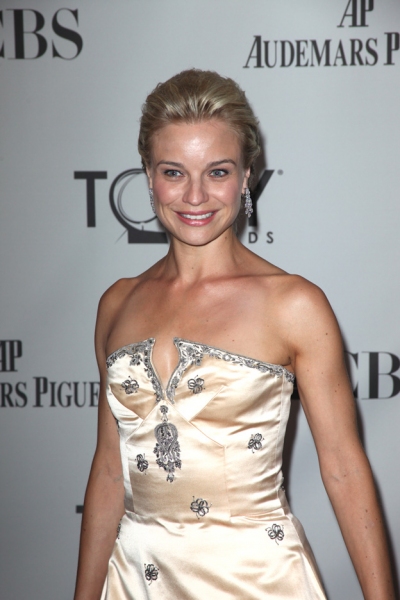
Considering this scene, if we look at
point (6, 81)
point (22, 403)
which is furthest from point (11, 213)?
point (22, 403)

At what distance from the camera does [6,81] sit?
2.13m

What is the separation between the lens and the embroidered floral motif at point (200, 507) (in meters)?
1.20

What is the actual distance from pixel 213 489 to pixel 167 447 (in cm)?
11

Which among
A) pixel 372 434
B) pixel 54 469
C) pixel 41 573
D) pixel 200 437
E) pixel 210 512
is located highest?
pixel 200 437

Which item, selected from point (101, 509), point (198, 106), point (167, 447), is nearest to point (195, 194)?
point (198, 106)

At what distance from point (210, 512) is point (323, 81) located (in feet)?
4.56

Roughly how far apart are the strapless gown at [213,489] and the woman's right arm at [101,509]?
151 mm

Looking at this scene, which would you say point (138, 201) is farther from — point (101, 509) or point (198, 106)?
point (101, 509)

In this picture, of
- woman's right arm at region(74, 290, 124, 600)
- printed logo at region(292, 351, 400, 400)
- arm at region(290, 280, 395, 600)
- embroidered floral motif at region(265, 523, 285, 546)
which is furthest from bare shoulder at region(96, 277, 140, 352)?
printed logo at region(292, 351, 400, 400)

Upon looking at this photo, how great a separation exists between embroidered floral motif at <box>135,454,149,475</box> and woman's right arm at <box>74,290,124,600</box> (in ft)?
0.57

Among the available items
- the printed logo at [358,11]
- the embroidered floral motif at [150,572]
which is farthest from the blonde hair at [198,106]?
the printed logo at [358,11]

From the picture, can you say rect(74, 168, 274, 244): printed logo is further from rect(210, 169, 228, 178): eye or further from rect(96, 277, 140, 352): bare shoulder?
rect(210, 169, 228, 178): eye

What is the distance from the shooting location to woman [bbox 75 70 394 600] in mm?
1168

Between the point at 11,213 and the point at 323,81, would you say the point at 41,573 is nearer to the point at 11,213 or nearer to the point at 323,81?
the point at 11,213
